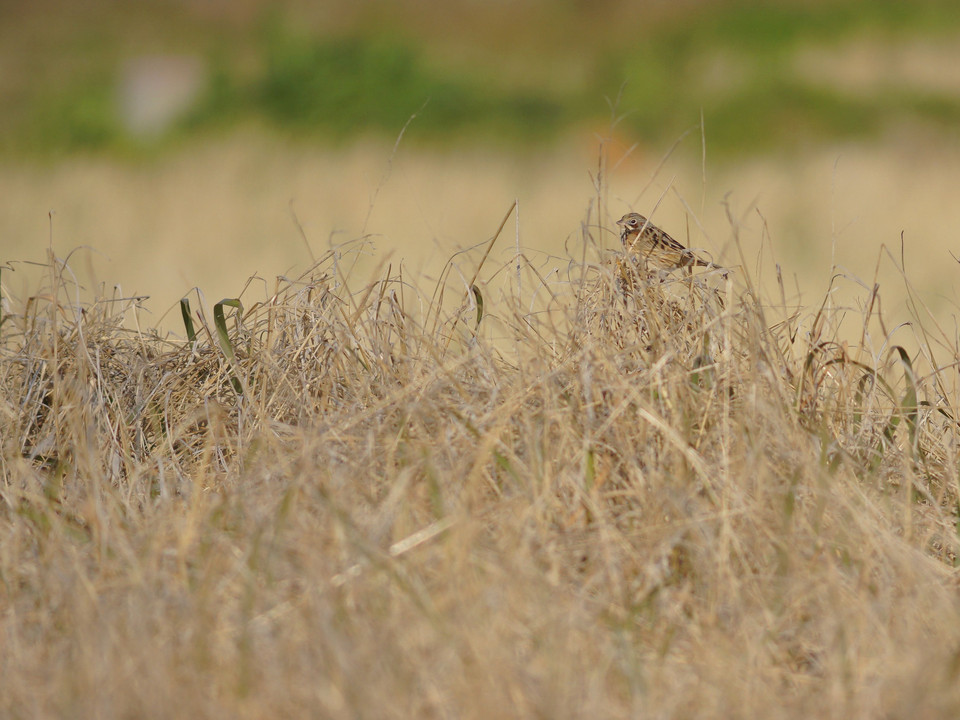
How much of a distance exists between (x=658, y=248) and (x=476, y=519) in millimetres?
1012

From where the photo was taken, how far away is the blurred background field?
816 cm

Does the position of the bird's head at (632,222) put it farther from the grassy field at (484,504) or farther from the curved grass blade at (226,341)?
the curved grass blade at (226,341)

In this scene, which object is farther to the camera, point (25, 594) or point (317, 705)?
point (25, 594)

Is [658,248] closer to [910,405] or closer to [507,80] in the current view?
[910,405]

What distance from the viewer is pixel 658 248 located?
2.66 m

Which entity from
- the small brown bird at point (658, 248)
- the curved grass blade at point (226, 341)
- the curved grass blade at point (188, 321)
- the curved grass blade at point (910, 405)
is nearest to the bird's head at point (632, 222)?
the small brown bird at point (658, 248)

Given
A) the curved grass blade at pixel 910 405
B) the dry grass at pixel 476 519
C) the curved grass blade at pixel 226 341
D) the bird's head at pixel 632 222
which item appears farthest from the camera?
the bird's head at pixel 632 222

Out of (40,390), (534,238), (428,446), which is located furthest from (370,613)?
(534,238)

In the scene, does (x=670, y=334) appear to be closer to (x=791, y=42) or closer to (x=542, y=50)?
(x=791, y=42)

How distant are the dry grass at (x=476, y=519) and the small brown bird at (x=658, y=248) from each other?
121 millimetres

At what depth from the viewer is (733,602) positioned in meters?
1.82

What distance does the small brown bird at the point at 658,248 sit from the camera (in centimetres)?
263

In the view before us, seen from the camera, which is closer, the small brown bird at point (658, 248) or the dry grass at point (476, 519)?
the dry grass at point (476, 519)

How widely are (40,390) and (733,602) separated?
1624mm
